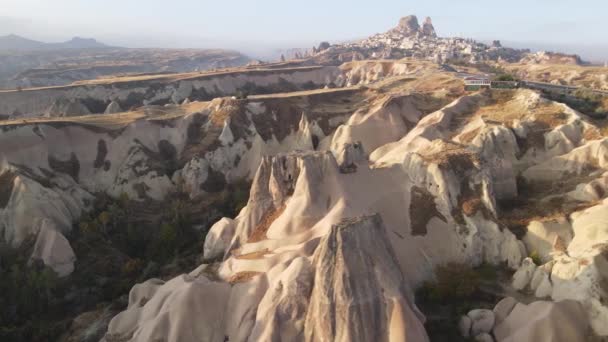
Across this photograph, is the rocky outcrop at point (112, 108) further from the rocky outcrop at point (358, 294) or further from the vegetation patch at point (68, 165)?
the rocky outcrop at point (358, 294)

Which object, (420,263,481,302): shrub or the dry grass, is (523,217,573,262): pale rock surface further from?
the dry grass

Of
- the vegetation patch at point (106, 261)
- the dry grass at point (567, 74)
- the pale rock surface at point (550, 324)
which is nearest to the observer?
the pale rock surface at point (550, 324)

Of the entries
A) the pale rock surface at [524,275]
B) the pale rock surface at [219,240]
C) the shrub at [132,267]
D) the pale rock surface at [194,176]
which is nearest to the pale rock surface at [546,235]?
the pale rock surface at [524,275]

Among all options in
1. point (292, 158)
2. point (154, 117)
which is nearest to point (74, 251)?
point (292, 158)

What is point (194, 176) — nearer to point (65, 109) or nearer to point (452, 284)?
point (452, 284)

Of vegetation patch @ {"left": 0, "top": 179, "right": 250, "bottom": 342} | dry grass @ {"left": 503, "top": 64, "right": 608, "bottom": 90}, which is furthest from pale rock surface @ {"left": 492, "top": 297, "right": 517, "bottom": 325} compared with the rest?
dry grass @ {"left": 503, "top": 64, "right": 608, "bottom": 90}

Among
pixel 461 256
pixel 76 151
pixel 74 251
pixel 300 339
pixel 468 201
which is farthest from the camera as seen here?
pixel 76 151

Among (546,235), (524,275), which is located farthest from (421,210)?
(546,235)

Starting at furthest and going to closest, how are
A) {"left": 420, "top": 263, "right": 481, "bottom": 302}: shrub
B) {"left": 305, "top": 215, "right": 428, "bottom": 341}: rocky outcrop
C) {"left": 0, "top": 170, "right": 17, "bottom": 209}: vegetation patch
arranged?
1. {"left": 0, "top": 170, "right": 17, "bottom": 209}: vegetation patch
2. {"left": 420, "top": 263, "right": 481, "bottom": 302}: shrub
3. {"left": 305, "top": 215, "right": 428, "bottom": 341}: rocky outcrop

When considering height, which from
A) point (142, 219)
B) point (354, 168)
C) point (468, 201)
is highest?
point (354, 168)

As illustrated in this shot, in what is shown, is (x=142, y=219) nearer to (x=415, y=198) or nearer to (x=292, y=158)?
(x=292, y=158)

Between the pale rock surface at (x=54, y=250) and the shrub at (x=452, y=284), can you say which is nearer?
the shrub at (x=452, y=284)
